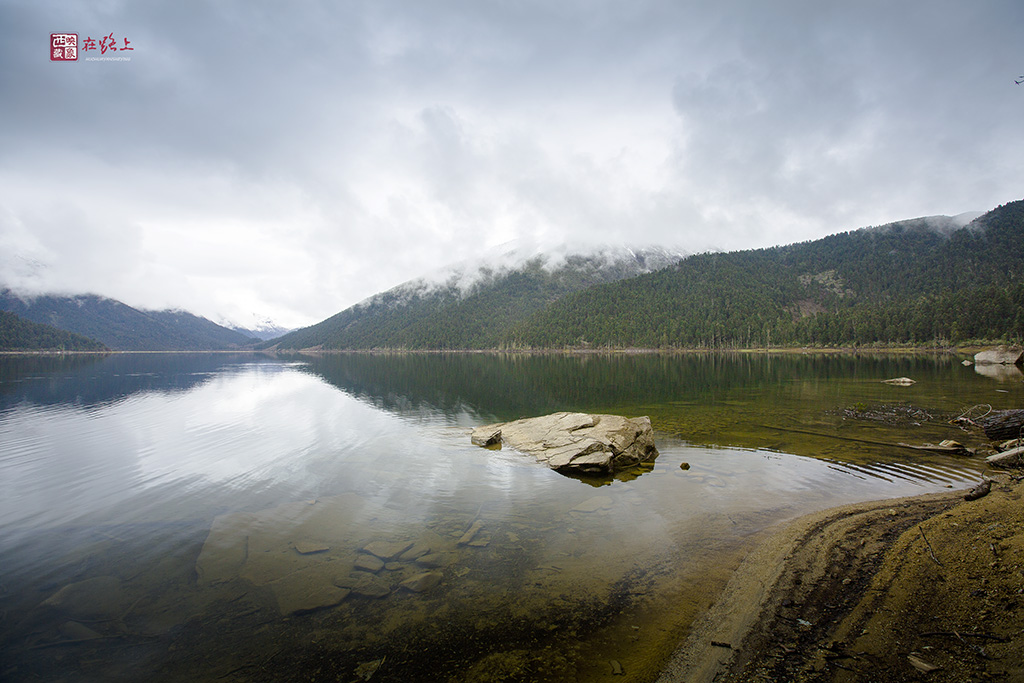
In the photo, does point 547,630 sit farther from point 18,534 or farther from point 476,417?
point 476,417

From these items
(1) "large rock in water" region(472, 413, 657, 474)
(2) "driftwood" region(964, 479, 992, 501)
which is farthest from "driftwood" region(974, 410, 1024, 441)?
(1) "large rock in water" region(472, 413, 657, 474)

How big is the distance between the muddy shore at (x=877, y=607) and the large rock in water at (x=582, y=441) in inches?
357

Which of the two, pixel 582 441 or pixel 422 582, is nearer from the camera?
pixel 422 582

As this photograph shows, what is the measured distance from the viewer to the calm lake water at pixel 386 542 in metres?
8.08

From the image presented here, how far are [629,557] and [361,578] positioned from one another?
273 inches

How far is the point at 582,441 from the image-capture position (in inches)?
846

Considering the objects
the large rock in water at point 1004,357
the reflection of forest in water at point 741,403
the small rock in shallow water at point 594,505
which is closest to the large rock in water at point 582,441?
the small rock in shallow water at point 594,505

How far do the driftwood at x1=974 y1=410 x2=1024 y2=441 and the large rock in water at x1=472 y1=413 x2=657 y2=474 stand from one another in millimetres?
16632

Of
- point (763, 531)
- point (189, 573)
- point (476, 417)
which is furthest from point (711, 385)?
point (189, 573)

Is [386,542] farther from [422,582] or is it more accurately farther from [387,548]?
[422,582]

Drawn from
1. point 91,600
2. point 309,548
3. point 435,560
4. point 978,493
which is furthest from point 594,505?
point 91,600

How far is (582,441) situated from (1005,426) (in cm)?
2088

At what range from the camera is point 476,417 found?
37094 millimetres

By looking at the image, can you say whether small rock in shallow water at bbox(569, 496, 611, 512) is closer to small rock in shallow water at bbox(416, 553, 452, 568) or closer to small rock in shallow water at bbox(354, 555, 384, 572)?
small rock in shallow water at bbox(416, 553, 452, 568)
